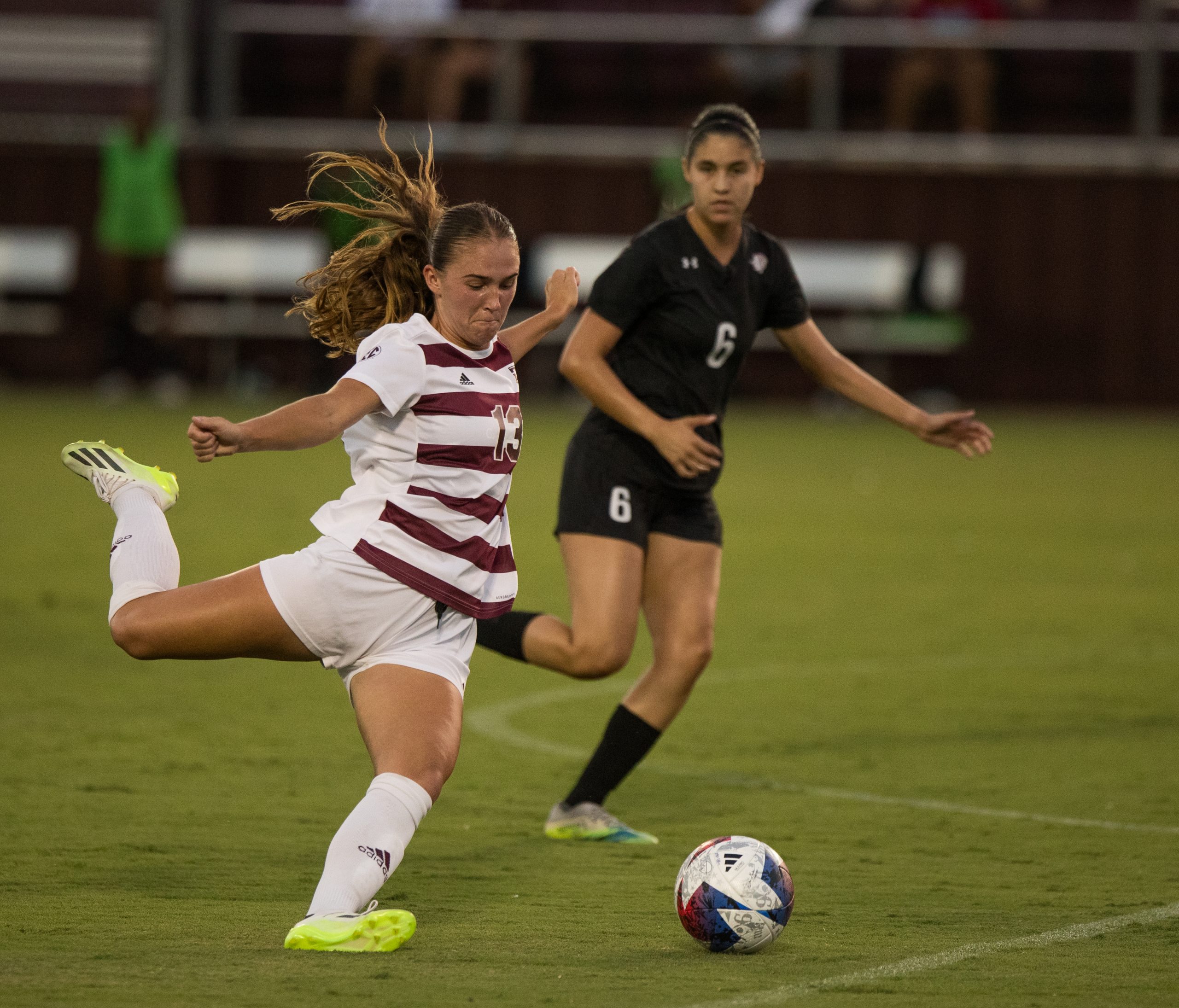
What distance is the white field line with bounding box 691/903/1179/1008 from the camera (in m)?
4.45

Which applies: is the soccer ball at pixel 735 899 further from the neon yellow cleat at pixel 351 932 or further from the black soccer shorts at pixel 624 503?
the black soccer shorts at pixel 624 503

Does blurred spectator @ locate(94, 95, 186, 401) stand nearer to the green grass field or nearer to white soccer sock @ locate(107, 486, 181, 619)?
the green grass field

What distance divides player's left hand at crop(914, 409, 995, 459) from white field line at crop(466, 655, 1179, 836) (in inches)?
46.1

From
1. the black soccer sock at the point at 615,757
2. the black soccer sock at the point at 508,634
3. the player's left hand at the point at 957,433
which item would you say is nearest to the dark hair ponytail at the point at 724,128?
the player's left hand at the point at 957,433

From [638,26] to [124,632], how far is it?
1876 centimetres

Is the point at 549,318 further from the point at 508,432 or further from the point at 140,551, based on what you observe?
the point at 140,551

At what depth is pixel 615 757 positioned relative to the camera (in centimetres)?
634

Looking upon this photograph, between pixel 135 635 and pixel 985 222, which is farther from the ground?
pixel 985 222

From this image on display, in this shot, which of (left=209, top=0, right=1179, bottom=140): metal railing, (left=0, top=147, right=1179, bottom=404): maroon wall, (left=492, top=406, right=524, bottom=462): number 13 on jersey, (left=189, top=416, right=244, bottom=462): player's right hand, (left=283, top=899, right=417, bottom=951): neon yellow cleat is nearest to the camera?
(left=189, top=416, right=244, bottom=462): player's right hand

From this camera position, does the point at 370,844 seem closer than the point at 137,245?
Yes

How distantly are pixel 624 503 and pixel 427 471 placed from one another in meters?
1.39

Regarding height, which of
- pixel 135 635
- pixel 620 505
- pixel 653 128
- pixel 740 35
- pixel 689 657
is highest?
pixel 740 35

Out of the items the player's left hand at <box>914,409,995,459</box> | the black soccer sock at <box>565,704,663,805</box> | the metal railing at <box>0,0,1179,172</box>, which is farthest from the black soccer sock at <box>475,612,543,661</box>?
the metal railing at <box>0,0,1179,172</box>

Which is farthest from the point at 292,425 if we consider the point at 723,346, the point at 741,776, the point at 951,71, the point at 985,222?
the point at 951,71
